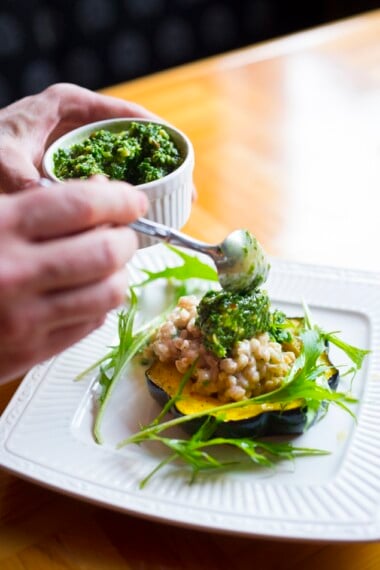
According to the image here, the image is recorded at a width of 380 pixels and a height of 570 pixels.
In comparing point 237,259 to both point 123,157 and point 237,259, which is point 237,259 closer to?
point 237,259

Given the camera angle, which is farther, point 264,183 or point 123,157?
point 264,183

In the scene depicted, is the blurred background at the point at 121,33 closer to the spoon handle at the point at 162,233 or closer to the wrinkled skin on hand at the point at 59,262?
the spoon handle at the point at 162,233

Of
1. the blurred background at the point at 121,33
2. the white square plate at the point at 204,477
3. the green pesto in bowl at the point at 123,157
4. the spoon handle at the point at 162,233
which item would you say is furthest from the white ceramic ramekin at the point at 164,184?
the blurred background at the point at 121,33

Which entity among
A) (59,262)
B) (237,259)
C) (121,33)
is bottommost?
(121,33)

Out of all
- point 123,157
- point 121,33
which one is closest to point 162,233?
point 123,157

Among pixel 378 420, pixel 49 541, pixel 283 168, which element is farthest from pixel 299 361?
pixel 283 168

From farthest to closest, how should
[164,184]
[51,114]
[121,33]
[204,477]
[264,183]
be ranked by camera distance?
[121,33] → [264,183] → [51,114] → [164,184] → [204,477]

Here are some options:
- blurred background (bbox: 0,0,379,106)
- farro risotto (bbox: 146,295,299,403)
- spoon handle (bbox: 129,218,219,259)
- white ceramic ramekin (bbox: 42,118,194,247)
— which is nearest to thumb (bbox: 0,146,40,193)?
white ceramic ramekin (bbox: 42,118,194,247)

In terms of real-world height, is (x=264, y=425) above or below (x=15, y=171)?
below
